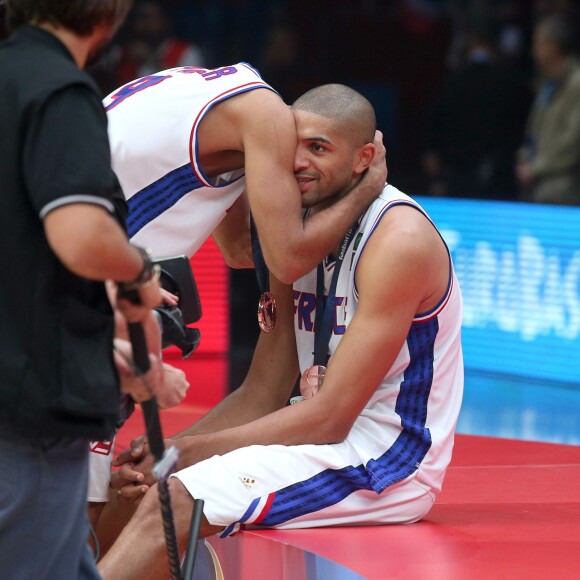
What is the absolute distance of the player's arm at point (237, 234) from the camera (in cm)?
368

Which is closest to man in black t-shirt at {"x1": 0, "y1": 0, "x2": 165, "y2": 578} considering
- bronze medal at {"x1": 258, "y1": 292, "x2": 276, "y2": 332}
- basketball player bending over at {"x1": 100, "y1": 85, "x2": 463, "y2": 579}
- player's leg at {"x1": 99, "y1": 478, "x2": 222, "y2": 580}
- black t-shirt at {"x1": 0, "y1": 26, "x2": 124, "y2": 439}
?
black t-shirt at {"x1": 0, "y1": 26, "x2": 124, "y2": 439}

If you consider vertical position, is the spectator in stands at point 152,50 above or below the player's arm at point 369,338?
below

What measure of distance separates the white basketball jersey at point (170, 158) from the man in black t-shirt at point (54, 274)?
1.14 m

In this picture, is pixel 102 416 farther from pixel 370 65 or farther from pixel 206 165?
pixel 370 65

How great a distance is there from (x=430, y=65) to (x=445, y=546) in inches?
356

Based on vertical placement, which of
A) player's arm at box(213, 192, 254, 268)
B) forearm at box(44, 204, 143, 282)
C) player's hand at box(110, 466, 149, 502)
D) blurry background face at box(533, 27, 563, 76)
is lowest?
blurry background face at box(533, 27, 563, 76)

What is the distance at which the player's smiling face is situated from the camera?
10.7 feet

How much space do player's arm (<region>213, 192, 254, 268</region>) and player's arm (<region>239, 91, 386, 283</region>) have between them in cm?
46

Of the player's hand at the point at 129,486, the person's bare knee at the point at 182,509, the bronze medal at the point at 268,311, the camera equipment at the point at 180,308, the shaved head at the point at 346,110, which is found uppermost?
the shaved head at the point at 346,110

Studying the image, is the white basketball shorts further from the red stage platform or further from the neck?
the neck

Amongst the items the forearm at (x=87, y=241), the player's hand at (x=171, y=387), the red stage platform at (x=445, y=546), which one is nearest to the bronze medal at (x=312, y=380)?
the red stage platform at (x=445, y=546)

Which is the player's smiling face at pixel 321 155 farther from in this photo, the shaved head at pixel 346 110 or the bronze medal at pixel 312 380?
the bronze medal at pixel 312 380

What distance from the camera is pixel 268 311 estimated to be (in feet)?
11.5

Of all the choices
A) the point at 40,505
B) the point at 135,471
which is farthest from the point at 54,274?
the point at 135,471
